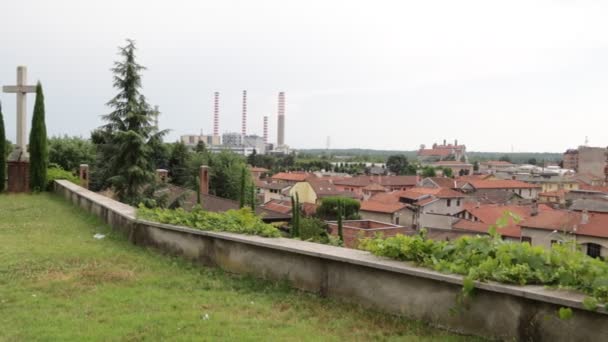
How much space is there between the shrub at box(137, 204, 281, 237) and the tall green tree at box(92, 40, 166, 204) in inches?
443

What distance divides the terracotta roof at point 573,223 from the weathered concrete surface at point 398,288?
28.1m

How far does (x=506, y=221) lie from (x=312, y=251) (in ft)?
4.89

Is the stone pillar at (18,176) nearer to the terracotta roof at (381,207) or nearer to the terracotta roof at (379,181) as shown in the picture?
the terracotta roof at (381,207)

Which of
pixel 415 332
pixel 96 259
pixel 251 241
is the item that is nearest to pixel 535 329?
pixel 415 332

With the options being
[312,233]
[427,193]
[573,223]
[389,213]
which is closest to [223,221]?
[312,233]

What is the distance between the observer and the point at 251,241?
4.87 m

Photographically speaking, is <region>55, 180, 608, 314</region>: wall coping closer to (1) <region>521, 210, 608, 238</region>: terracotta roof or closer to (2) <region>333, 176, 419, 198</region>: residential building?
(1) <region>521, 210, 608, 238</region>: terracotta roof

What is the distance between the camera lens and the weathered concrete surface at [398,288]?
2.96 meters

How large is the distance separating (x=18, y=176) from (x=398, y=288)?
49.3 feet

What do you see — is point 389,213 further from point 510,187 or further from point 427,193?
point 510,187

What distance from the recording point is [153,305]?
4094 mm

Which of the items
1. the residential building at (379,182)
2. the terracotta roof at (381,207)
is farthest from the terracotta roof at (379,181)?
the terracotta roof at (381,207)

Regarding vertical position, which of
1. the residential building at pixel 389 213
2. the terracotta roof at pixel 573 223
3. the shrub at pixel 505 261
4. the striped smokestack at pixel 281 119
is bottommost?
the residential building at pixel 389 213

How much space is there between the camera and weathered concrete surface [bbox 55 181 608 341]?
2957 millimetres
